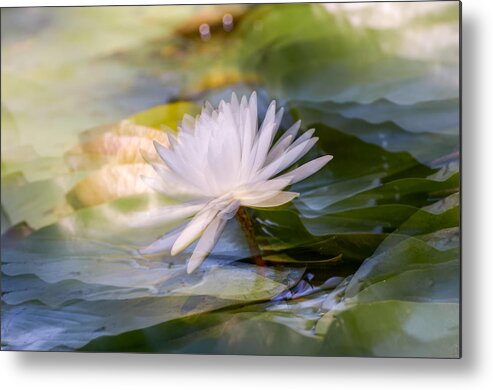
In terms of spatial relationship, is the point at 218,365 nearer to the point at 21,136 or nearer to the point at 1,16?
the point at 21,136

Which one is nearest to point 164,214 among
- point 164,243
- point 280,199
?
point 164,243

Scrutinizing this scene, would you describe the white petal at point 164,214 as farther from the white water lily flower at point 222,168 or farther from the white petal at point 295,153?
the white petal at point 295,153

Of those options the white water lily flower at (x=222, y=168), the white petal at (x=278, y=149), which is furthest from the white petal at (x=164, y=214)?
the white petal at (x=278, y=149)

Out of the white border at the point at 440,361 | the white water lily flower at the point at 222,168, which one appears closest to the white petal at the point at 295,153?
the white water lily flower at the point at 222,168

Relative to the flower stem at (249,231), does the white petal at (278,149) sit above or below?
above

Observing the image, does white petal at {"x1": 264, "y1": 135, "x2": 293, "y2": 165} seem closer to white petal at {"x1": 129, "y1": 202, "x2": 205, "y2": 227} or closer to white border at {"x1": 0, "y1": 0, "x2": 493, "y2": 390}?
white petal at {"x1": 129, "y1": 202, "x2": 205, "y2": 227}

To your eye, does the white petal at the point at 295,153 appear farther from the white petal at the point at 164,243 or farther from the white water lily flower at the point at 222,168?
the white petal at the point at 164,243

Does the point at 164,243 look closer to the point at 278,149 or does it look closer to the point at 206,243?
the point at 206,243

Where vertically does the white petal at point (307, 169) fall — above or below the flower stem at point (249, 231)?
above
